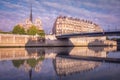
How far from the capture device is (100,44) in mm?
117812

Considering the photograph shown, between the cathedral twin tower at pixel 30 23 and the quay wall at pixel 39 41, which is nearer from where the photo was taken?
the quay wall at pixel 39 41

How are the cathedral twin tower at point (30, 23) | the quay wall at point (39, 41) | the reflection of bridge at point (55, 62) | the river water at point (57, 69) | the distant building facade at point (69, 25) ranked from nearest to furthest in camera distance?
the river water at point (57, 69) → the reflection of bridge at point (55, 62) → the quay wall at point (39, 41) → the distant building facade at point (69, 25) → the cathedral twin tower at point (30, 23)

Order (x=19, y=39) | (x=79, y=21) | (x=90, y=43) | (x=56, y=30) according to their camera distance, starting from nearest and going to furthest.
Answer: (x=19, y=39)
(x=90, y=43)
(x=56, y=30)
(x=79, y=21)

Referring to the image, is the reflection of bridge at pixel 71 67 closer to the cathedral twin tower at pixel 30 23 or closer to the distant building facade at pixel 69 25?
the distant building facade at pixel 69 25

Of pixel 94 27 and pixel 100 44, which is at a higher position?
pixel 94 27

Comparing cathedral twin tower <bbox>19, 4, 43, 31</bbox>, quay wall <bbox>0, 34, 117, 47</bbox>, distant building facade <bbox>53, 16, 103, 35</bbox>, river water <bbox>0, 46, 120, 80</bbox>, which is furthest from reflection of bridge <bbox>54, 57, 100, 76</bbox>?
cathedral twin tower <bbox>19, 4, 43, 31</bbox>

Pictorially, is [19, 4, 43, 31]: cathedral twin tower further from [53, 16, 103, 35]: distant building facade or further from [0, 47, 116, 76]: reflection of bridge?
[0, 47, 116, 76]: reflection of bridge

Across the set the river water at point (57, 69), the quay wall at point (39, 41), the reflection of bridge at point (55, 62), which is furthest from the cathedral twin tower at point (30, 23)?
the river water at point (57, 69)

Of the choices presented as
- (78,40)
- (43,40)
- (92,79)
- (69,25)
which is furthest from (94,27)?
(92,79)

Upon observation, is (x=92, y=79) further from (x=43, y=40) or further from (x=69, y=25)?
(x=69, y=25)

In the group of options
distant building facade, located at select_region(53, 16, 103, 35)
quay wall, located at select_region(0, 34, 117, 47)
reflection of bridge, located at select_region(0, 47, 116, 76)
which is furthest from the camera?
distant building facade, located at select_region(53, 16, 103, 35)

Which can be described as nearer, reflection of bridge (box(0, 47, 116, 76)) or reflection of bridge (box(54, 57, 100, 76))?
reflection of bridge (box(54, 57, 100, 76))

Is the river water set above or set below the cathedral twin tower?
below

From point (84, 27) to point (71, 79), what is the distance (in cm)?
13081
